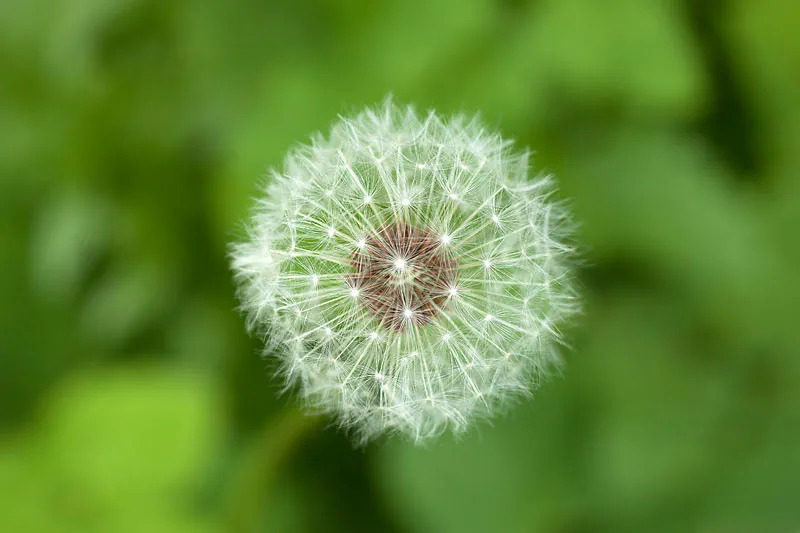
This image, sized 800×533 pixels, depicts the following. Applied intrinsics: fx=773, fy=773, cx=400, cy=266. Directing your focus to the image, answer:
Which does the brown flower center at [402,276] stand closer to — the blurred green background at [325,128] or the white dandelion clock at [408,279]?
the white dandelion clock at [408,279]

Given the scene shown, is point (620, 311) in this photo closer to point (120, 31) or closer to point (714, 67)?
point (714, 67)

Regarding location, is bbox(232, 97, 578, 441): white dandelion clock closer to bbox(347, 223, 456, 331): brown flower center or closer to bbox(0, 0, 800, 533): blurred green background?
bbox(347, 223, 456, 331): brown flower center

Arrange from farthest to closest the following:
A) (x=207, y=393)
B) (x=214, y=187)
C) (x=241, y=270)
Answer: (x=214, y=187) < (x=207, y=393) < (x=241, y=270)

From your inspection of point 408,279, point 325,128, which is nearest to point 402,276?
point 408,279

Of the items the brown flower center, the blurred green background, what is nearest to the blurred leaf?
the blurred green background

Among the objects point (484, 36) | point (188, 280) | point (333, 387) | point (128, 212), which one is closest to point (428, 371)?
point (333, 387)

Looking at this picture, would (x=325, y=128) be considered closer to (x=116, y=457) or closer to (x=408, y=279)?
(x=408, y=279)
